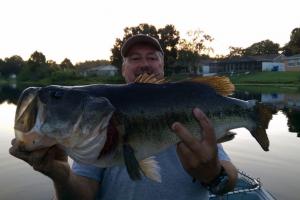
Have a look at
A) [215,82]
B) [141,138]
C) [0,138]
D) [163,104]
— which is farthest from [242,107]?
[0,138]

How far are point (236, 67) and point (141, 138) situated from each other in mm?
89068

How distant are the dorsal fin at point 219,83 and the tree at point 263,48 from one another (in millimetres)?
114673

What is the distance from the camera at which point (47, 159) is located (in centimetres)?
→ 277

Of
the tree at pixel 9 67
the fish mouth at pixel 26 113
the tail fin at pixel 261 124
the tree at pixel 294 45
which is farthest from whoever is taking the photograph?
the tree at pixel 9 67

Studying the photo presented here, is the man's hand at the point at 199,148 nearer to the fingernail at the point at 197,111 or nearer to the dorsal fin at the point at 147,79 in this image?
the fingernail at the point at 197,111

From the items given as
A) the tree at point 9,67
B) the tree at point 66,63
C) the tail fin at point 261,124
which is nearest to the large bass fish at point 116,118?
the tail fin at point 261,124

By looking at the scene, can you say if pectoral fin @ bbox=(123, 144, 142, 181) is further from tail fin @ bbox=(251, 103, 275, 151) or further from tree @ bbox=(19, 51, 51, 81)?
tree @ bbox=(19, 51, 51, 81)

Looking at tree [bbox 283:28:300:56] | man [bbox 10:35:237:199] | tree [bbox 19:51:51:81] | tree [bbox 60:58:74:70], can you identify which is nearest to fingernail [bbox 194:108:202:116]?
man [bbox 10:35:237:199]

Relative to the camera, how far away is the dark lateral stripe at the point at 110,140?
2.61 metres

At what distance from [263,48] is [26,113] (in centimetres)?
11823

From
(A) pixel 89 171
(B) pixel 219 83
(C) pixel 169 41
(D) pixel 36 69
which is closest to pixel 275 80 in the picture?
(C) pixel 169 41

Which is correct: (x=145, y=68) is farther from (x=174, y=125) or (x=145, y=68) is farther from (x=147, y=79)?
(x=174, y=125)

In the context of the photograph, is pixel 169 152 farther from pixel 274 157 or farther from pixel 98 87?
pixel 274 157

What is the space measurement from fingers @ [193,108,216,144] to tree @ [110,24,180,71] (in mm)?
68987
